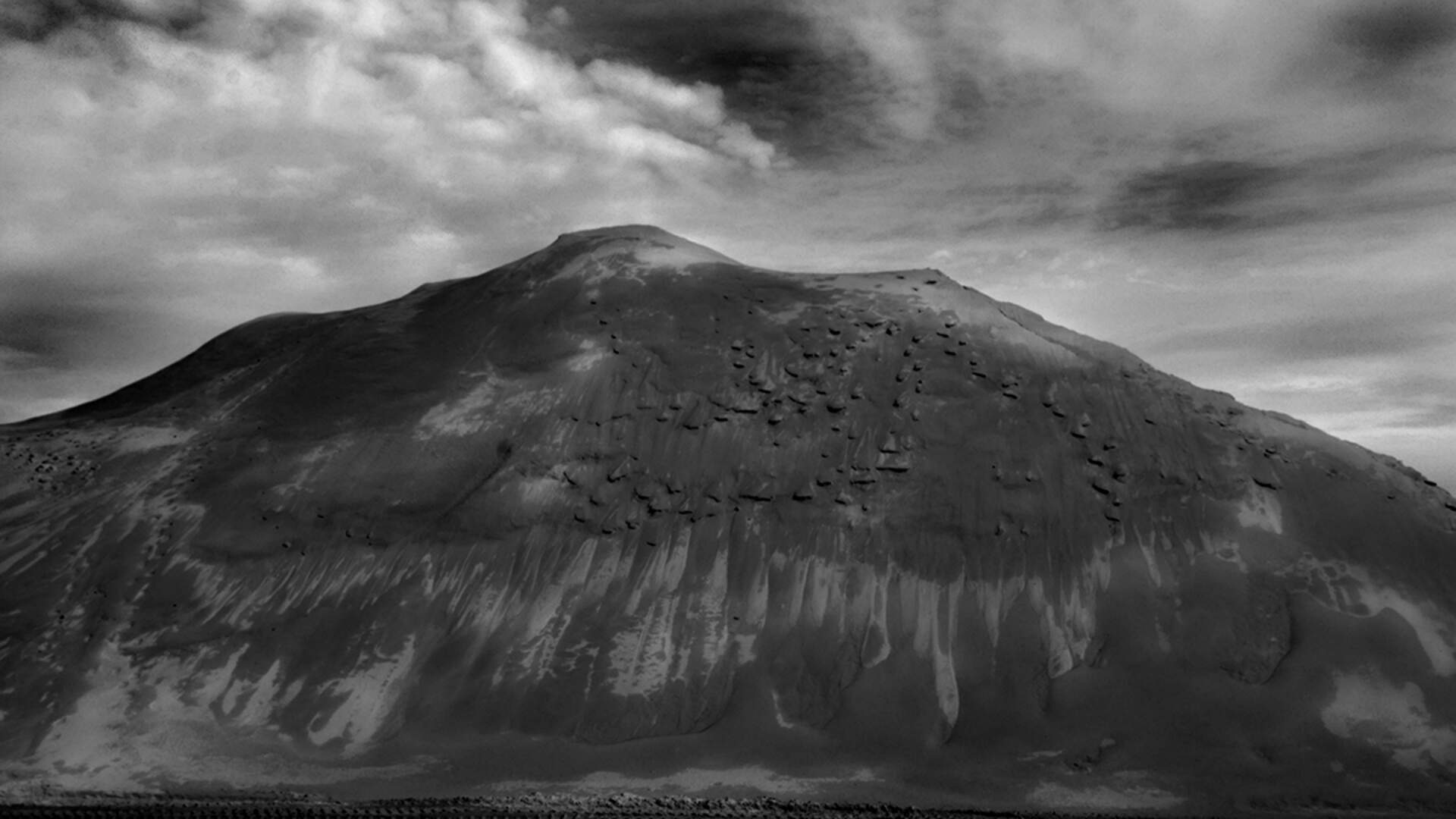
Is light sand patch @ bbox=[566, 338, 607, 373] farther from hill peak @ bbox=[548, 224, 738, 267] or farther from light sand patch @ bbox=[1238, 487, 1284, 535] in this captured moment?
light sand patch @ bbox=[1238, 487, 1284, 535]

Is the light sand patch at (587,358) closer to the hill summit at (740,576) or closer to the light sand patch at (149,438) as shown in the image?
the hill summit at (740,576)

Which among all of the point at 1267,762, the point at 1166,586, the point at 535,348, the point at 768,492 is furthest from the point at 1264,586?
the point at 535,348

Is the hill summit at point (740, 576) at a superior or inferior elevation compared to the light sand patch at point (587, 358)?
inferior

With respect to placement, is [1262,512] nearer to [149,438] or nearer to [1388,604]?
[1388,604]

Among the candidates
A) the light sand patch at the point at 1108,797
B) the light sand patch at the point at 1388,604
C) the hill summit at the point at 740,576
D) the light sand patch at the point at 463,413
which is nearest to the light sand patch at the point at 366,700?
the hill summit at the point at 740,576

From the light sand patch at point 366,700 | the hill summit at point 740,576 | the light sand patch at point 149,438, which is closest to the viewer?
the hill summit at point 740,576

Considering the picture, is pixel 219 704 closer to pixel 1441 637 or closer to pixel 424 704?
pixel 424 704

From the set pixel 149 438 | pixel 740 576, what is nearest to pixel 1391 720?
pixel 740 576
